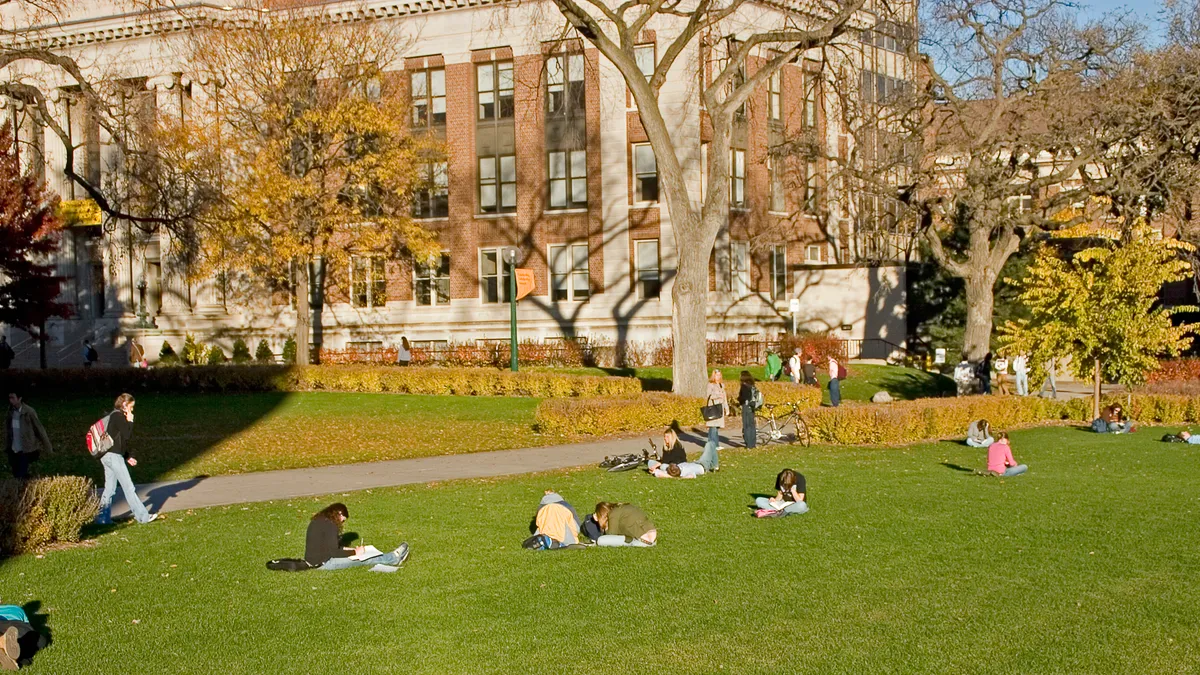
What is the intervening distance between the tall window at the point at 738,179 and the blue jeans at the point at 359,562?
4001 cm

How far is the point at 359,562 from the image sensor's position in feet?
46.6

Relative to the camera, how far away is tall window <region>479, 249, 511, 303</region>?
177 ft

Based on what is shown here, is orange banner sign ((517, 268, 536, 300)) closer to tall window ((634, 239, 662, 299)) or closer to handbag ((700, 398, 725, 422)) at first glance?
tall window ((634, 239, 662, 299))

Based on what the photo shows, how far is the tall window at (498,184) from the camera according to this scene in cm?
5384

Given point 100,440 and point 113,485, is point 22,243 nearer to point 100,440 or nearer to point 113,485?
point 113,485

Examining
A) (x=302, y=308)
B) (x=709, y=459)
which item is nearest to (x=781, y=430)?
(x=709, y=459)

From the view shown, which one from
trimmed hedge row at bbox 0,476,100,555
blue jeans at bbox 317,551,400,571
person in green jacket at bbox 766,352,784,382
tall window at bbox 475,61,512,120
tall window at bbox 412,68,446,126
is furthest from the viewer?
tall window at bbox 412,68,446,126

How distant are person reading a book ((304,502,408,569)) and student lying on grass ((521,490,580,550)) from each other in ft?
5.41

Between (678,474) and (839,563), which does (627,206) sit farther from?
(839,563)

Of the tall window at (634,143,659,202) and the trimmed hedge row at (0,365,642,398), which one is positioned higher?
the tall window at (634,143,659,202)

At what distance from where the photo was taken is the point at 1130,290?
104 feet

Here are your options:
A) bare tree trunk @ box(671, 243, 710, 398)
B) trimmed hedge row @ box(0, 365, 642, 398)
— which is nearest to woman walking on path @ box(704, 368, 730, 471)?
bare tree trunk @ box(671, 243, 710, 398)

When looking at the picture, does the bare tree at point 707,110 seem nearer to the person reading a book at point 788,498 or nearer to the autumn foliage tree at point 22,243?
the person reading a book at point 788,498

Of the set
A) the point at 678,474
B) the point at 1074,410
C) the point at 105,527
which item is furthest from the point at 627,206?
the point at 105,527
